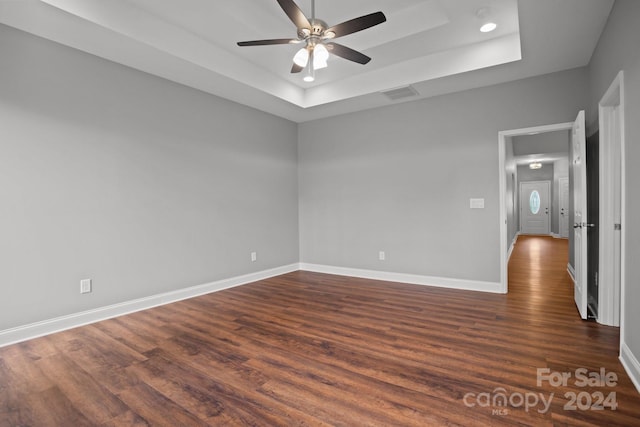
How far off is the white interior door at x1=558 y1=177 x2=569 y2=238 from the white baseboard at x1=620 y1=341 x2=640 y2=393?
1077cm

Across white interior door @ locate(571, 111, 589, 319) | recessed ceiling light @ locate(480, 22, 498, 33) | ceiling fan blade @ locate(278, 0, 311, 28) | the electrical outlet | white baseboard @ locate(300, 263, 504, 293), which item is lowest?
white baseboard @ locate(300, 263, 504, 293)

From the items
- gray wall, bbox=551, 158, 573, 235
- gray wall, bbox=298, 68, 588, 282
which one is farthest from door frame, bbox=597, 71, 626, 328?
gray wall, bbox=551, 158, 573, 235

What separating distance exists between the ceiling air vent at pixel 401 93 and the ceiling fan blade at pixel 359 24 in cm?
195

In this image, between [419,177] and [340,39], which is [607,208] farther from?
[340,39]

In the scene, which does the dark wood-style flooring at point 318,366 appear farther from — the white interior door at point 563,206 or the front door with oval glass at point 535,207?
the front door with oval glass at point 535,207

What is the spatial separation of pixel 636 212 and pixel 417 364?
5.80ft

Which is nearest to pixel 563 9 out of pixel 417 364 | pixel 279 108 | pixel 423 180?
pixel 423 180

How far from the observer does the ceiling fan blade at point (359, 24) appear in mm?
2343

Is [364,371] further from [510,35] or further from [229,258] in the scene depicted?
[510,35]

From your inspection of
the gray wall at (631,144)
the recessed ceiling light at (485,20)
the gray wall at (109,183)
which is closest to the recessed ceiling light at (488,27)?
the recessed ceiling light at (485,20)

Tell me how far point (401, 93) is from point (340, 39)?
126 cm

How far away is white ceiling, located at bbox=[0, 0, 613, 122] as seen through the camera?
2723 millimetres

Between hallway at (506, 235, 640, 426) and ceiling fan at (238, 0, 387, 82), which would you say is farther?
ceiling fan at (238, 0, 387, 82)

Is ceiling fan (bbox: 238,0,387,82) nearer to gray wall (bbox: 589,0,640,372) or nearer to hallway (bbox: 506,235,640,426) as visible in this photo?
gray wall (bbox: 589,0,640,372)
